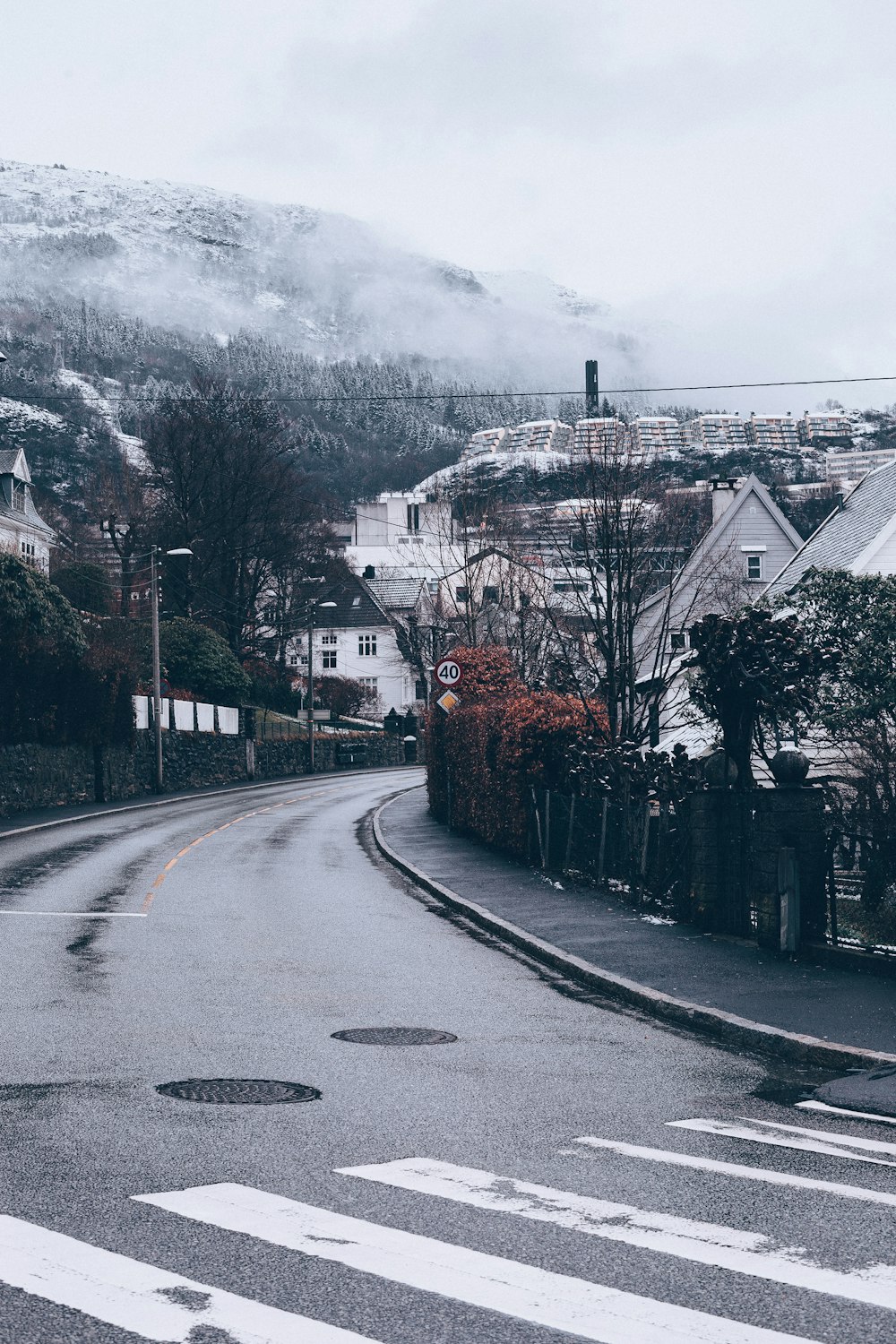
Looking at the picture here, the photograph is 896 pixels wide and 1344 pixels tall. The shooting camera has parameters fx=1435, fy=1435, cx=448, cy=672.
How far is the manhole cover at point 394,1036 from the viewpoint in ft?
34.9

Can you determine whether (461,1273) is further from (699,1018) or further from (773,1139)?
(699,1018)

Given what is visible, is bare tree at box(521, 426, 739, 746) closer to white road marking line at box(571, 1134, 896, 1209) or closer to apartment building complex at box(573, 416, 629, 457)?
apartment building complex at box(573, 416, 629, 457)

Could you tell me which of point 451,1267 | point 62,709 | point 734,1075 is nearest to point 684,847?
point 734,1075

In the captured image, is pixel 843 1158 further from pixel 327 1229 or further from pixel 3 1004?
pixel 3 1004

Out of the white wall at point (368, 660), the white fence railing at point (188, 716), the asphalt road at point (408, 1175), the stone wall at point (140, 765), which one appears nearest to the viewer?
the asphalt road at point (408, 1175)

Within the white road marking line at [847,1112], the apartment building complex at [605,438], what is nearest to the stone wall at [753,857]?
the white road marking line at [847,1112]

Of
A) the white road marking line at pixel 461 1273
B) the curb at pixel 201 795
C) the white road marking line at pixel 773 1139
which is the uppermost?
the white road marking line at pixel 461 1273

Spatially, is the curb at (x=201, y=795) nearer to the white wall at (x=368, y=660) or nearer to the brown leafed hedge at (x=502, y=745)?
the brown leafed hedge at (x=502, y=745)

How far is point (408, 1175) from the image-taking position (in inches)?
267

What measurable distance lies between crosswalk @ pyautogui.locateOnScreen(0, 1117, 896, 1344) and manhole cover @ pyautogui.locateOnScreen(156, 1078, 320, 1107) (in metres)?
1.65

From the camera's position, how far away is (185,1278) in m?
5.20

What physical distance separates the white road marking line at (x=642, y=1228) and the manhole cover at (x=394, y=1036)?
11.6 ft

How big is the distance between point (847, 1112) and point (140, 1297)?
16.7 ft

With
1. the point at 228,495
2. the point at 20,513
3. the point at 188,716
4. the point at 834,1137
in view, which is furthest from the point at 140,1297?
the point at 20,513
